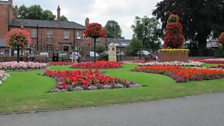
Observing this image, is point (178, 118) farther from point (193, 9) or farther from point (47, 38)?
point (47, 38)

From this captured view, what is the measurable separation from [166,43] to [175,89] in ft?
52.7

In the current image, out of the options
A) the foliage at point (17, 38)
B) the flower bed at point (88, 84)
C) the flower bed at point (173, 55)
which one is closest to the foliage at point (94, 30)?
the flower bed at point (173, 55)

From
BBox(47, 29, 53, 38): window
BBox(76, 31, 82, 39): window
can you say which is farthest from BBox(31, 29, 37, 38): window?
BBox(76, 31, 82, 39): window

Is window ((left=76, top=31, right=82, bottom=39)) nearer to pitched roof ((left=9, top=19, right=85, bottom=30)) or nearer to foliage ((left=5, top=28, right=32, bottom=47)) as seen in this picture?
pitched roof ((left=9, top=19, right=85, bottom=30))

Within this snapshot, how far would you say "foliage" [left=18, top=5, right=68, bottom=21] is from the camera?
Result: 8638 cm

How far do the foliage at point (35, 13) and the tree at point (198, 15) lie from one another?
42.6 metres

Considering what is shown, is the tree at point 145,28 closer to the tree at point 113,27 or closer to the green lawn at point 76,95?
the tree at point 113,27

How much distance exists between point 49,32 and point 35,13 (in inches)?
1041

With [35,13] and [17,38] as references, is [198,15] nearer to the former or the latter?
[17,38]

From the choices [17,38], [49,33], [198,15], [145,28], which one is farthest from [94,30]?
[145,28]

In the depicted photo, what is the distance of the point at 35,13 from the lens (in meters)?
86.5

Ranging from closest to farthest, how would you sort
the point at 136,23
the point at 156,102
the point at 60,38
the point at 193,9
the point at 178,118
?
the point at 178,118
the point at 156,102
the point at 193,9
the point at 60,38
the point at 136,23

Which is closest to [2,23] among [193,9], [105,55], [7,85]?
[105,55]

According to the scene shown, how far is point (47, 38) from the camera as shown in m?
62.7
